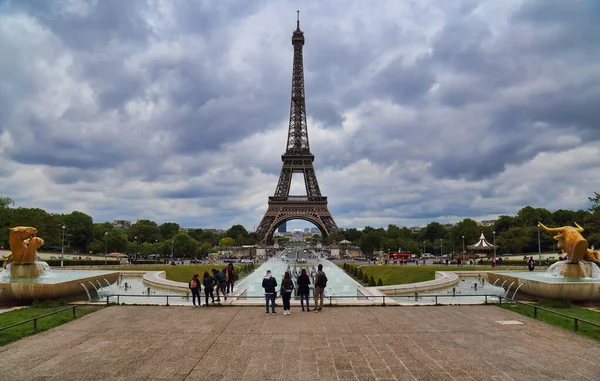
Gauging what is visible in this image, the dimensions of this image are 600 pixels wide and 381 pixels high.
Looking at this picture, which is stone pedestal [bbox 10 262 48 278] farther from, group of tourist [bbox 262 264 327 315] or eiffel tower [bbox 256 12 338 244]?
eiffel tower [bbox 256 12 338 244]

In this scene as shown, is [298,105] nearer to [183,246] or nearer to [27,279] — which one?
[183,246]

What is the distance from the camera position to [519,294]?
18922 millimetres

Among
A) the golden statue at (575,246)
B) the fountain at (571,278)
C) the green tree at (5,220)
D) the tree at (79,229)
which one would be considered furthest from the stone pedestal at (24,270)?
the tree at (79,229)

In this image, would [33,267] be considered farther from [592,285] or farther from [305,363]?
[592,285]

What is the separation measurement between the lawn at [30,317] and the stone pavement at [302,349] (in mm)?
348

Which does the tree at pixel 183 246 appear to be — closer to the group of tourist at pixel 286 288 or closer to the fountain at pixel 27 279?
the fountain at pixel 27 279

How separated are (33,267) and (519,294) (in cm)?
2284

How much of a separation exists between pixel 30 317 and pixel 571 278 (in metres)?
22.1

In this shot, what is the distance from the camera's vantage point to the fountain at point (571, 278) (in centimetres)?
1596

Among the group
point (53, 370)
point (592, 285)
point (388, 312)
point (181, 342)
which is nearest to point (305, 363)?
point (181, 342)

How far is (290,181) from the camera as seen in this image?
3898 inches

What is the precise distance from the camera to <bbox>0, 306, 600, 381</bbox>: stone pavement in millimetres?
8047

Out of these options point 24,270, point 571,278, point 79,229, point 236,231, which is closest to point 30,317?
point 24,270

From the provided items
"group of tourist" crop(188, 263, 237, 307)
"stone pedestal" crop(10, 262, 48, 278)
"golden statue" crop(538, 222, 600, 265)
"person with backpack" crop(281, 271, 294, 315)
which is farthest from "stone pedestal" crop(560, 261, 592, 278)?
"stone pedestal" crop(10, 262, 48, 278)
